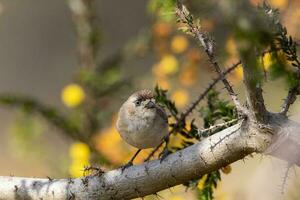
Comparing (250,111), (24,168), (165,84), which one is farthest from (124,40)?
(250,111)

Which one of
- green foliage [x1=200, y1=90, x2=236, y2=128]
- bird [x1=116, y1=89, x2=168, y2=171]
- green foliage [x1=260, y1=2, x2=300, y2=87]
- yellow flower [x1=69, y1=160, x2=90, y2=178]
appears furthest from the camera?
yellow flower [x1=69, y1=160, x2=90, y2=178]

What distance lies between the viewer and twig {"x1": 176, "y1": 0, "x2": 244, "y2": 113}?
6.63 feet

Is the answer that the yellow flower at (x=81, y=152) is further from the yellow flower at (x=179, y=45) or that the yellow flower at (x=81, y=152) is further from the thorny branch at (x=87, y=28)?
the yellow flower at (x=179, y=45)

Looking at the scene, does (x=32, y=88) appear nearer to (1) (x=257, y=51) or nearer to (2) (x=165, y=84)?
(2) (x=165, y=84)

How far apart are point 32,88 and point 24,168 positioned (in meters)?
0.94

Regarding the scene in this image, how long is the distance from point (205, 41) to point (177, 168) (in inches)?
15.6

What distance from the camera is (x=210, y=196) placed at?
→ 8.36 feet

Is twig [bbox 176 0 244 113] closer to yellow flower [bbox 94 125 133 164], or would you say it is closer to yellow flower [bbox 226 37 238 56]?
yellow flower [bbox 226 37 238 56]

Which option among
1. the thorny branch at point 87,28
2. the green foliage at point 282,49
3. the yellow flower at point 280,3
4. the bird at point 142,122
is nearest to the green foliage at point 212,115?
the bird at point 142,122

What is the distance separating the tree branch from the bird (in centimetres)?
57

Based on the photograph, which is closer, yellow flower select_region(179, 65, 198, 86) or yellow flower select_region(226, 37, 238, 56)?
yellow flower select_region(226, 37, 238, 56)

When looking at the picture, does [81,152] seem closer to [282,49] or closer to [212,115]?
[212,115]

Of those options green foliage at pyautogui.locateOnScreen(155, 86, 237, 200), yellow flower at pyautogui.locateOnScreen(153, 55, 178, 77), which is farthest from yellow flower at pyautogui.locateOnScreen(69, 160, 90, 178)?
green foliage at pyautogui.locateOnScreen(155, 86, 237, 200)

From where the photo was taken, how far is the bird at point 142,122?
3000 mm
